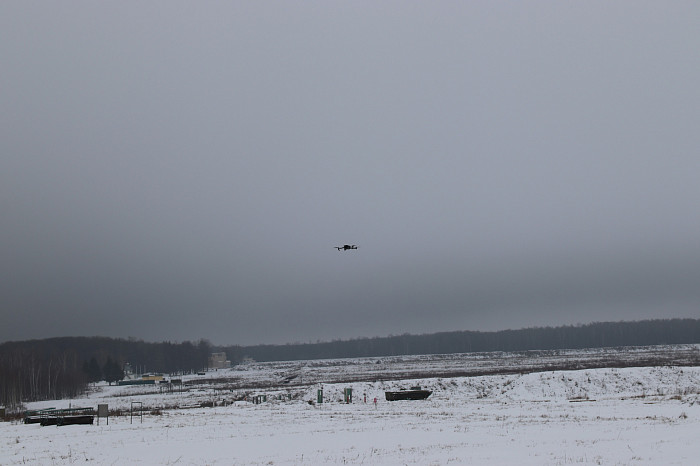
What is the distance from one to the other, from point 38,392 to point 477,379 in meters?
65.5

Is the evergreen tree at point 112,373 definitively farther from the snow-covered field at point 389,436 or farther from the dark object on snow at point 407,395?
the dark object on snow at point 407,395

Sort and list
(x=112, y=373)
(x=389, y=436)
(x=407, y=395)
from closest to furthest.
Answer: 1. (x=389, y=436)
2. (x=407, y=395)
3. (x=112, y=373)

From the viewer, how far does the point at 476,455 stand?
844 inches

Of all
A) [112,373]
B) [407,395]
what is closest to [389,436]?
[407,395]

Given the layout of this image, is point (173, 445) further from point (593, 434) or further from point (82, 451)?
point (593, 434)

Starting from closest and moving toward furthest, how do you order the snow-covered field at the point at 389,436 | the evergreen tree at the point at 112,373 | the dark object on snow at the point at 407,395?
the snow-covered field at the point at 389,436 < the dark object on snow at the point at 407,395 < the evergreen tree at the point at 112,373

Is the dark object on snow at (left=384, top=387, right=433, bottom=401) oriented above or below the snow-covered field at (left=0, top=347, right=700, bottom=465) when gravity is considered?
below

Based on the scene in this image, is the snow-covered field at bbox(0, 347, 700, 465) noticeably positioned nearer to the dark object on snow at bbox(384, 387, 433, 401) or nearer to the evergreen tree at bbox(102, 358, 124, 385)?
the dark object on snow at bbox(384, 387, 433, 401)

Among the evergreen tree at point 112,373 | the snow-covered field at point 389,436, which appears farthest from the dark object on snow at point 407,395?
the evergreen tree at point 112,373

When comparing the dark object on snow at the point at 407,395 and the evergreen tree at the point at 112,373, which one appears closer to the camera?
the dark object on snow at the point at 407,395

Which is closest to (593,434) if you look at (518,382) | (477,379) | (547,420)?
(547,420)

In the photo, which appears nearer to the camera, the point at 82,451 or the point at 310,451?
the point at 310,451

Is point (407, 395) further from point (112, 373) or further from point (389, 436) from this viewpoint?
point (112, 373)

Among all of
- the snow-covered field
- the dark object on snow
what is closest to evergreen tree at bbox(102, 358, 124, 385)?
the snow-covered field
